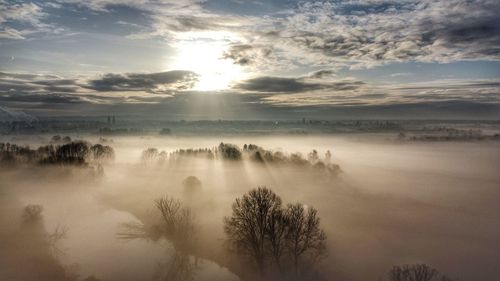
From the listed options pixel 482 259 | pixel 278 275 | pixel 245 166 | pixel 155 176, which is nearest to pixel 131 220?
pixel 278 275

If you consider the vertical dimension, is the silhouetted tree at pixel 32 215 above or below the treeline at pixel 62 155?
below

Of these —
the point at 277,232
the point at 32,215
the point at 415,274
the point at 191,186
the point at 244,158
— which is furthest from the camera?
the point at 244,158

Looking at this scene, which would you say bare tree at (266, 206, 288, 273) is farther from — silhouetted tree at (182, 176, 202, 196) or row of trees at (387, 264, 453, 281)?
silhouetted tree at (182, 176, 202, 196)

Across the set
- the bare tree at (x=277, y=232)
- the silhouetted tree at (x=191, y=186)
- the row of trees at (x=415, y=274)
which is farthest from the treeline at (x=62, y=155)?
the row of trees at (x=415, y=274)

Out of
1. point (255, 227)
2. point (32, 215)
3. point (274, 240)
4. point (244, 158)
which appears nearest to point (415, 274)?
point (274, 240)

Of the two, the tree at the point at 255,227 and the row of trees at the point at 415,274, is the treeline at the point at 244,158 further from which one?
the tree at the point at 255,227

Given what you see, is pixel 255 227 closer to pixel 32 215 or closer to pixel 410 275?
pixel 410 275
